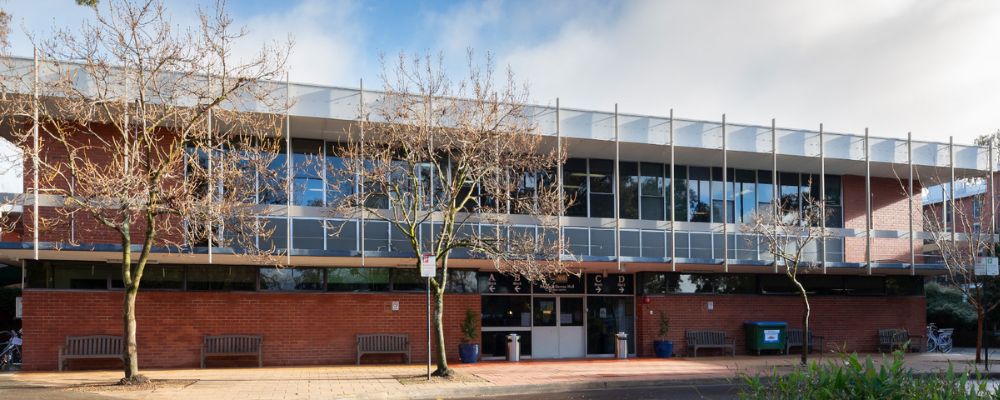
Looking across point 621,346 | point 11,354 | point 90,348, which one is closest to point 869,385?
point 90,348

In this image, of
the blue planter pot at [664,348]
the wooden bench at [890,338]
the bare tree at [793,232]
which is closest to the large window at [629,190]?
the bare tree at [793,232]

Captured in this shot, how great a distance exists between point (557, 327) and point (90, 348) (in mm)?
11815

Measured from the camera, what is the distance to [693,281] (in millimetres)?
23531

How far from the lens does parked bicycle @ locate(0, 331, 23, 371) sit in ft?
62.2

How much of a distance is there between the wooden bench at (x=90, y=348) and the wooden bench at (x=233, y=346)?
6.13 feet

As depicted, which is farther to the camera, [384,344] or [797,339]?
[797,339]

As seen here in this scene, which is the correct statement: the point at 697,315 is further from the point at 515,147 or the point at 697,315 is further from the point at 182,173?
the point at 182,173

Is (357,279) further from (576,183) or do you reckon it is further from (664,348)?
(664,348)

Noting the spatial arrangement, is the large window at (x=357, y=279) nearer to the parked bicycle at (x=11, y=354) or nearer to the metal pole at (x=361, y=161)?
the metal pole at (x=361, y=161)

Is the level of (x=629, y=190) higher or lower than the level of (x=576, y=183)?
lower

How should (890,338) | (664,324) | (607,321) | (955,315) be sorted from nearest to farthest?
(664,324) → (607,321) → (890,338) → (955,315)

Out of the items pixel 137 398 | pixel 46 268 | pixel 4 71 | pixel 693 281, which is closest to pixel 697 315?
pixel 693 281

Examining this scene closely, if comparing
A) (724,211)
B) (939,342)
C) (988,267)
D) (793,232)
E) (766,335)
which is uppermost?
(724,211)

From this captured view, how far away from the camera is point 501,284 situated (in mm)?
22031
